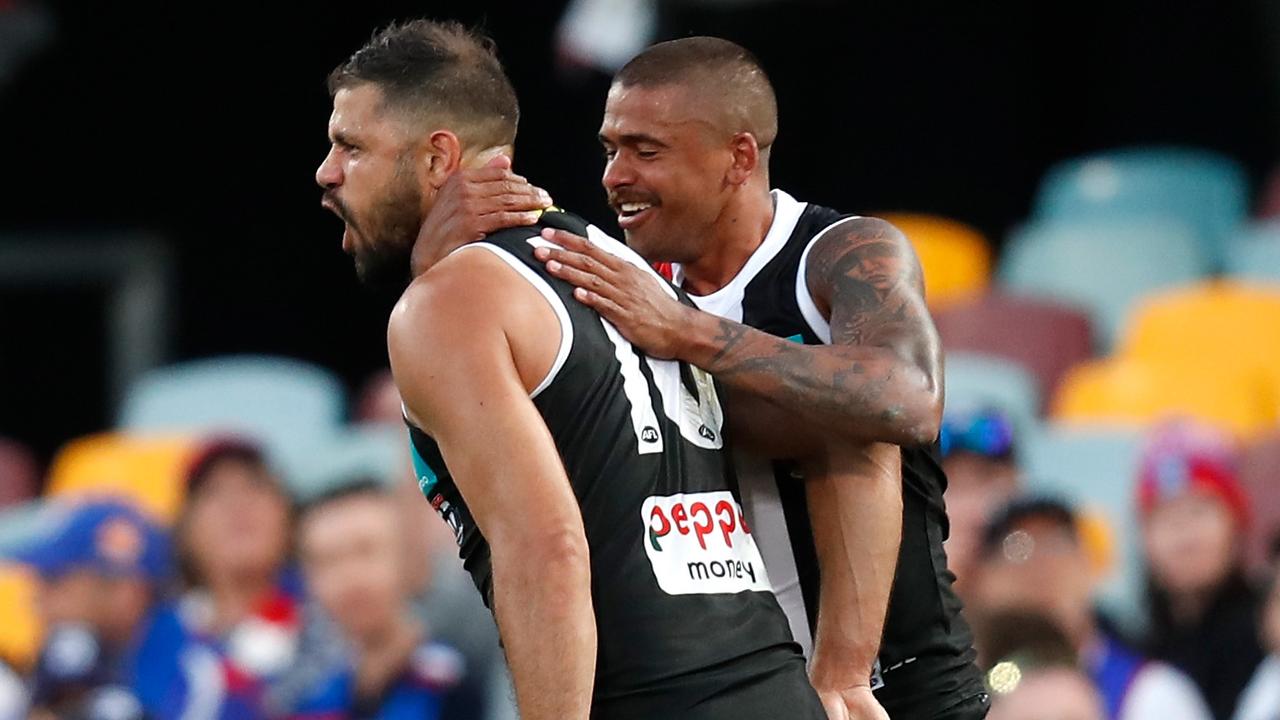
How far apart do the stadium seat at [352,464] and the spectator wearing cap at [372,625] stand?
0.36 feet

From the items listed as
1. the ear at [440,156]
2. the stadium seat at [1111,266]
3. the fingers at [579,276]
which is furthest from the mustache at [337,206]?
the stadium seat at [1111,266]

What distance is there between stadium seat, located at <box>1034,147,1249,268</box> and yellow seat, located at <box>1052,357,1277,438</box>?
1.43m

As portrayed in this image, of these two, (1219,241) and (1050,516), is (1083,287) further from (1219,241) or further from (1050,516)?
(1050,516)

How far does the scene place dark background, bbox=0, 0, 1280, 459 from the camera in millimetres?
10781

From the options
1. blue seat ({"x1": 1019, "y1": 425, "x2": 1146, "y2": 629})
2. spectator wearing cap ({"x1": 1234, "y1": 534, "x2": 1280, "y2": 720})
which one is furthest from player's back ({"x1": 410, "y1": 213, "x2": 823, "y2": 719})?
blue seat ({"x1": 1019, "y1": 425, "x2": 1146, "y2": 629})

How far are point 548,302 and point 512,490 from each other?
326mm

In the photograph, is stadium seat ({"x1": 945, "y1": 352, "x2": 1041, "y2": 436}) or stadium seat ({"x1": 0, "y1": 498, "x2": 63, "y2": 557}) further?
stadium seat ({"x1": 0, "y1": 498, "x2": 63, "y2": 557})

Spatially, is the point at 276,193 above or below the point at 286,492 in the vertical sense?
above

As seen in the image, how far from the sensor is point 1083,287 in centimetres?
878

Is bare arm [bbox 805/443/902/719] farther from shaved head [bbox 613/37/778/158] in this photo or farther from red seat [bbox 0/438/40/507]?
red seat [bbox 0/438/40/507]

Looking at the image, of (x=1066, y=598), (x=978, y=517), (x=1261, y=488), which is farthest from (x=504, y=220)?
(x=1261, y=488)

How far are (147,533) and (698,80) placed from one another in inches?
169

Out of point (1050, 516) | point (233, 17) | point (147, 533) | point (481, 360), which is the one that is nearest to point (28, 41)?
point (233, 17)

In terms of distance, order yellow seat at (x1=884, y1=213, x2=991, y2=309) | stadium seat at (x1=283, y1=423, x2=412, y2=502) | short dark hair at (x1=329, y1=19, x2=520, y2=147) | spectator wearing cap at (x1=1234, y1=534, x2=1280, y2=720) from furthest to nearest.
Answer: yellow seat at (x1=884, y1=213, x2=991, y2=309), stadium seat at (x1=283, y1=423, x2=412, y2=502), spectator wearing cap at (x1=1234, y1=534, x2=1280, y2=720), short dark hair at (x1=329, y1=19, x2=520, y2=147)
